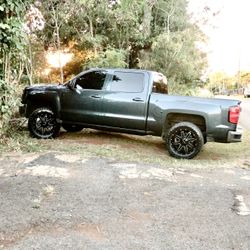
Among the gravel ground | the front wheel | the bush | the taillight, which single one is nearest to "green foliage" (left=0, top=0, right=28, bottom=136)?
the bush

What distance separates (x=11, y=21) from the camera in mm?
8594

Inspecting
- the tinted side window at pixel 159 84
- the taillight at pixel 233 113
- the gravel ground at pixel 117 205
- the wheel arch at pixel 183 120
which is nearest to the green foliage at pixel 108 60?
the tinted side window at pixel 159 84

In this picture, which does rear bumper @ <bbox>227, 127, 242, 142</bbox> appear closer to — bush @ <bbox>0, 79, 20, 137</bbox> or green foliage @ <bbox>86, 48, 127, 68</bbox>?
bush @ <bbox>0, 79, 20, 137</bbox>

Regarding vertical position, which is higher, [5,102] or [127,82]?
[127,82]

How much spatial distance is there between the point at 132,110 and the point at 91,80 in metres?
1.42

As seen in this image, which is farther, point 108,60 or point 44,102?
point 108,60

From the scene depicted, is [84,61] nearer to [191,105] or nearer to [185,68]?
[185,68]

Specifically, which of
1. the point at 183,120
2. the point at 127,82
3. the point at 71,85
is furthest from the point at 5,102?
the point at 183,120

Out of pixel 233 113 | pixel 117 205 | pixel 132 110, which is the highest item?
pixel 233 113

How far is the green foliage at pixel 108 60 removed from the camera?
16328 millimetres

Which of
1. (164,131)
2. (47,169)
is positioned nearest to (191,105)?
(164,131)

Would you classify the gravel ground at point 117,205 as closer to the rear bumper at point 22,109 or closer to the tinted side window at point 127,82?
→ the tinted side window at point 127,82

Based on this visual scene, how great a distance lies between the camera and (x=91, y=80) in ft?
33.6

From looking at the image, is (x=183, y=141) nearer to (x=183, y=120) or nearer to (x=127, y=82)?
(x=183, y=120)
